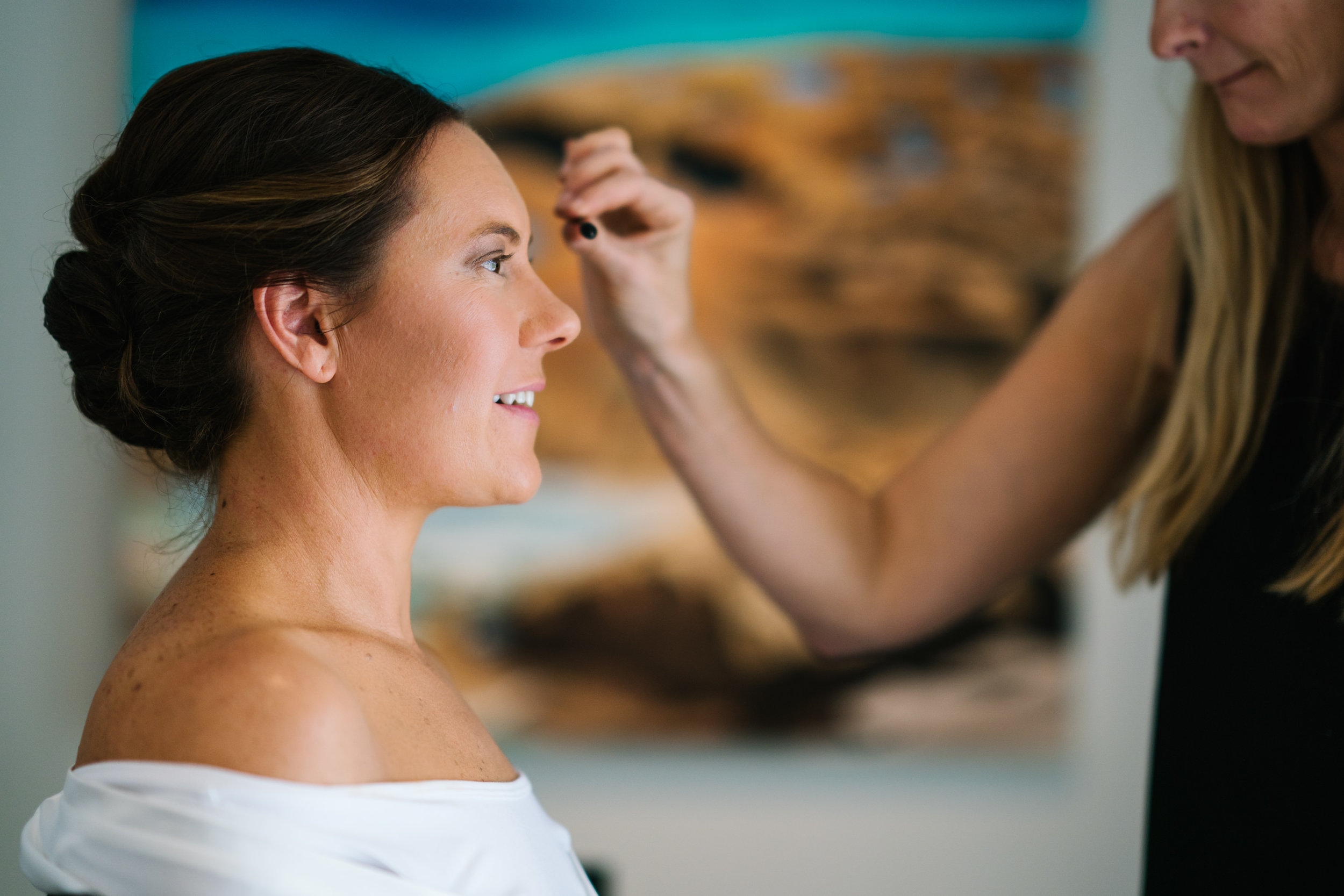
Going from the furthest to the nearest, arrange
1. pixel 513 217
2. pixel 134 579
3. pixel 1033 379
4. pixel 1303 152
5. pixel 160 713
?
pixel 134 579 < pixel 1033 379 < pixel 1303 152 < pixel 513 217 < pixel 160 713

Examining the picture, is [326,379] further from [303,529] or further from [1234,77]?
[1234,77]

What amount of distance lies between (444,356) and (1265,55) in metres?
0.88

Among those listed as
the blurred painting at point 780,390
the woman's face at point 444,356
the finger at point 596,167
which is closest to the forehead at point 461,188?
the woman's face at point 444,356

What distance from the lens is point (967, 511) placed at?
1.39 metres

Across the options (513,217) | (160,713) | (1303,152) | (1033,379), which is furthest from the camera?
(1033,379)

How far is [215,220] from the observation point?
0.98 meters

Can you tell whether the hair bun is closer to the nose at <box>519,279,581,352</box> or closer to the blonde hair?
the nose at <box>519,279,581,352</box>

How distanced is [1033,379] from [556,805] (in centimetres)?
182

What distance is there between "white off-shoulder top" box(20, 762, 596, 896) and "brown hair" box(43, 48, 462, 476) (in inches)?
14.5

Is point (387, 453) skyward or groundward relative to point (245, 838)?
skyward

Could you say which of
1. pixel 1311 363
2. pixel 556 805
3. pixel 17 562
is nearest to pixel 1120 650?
pixel 556 805

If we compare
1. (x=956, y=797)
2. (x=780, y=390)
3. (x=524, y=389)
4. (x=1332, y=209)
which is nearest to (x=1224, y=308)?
(x=1332, y=209)

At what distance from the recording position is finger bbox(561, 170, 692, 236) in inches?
47.7

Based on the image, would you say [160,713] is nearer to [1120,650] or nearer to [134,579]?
[134,579]
